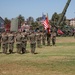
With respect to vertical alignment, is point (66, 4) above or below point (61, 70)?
above

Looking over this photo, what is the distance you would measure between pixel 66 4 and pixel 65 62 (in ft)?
45.6

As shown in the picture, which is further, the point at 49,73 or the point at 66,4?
the point at 66,4

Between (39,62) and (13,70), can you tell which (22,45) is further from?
(13,70)

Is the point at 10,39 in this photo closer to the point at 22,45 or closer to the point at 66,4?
the point at 22,45

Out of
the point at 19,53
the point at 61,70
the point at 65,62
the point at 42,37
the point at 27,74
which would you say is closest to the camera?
the point at 27,74

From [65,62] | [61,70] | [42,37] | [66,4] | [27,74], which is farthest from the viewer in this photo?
[42,37]

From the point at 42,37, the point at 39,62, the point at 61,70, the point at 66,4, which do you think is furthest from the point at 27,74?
the point at 42,37

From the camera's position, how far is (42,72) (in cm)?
1648

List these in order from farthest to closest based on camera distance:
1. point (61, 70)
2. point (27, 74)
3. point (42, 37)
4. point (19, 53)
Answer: point (42, 37)
point (19, 53)
point (61, 70)
point (27, 74)

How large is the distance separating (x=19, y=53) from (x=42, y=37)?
10.9 metres

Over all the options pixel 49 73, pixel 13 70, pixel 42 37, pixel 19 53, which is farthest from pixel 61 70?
pixel 42 37

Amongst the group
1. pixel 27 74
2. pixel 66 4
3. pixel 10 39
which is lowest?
pixel 27 74

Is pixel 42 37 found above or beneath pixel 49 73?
above

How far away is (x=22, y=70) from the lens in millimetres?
17141
